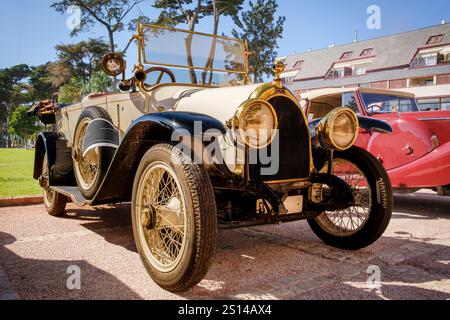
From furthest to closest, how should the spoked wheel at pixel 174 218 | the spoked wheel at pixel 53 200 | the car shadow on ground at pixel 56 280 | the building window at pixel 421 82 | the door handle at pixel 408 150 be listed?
1. the building window at pixel 421 82
2. the door handle at pixel 408 150
3. the spoked wheel at pixel 53 200
4. the car shadow on ground at pixel 56 280
5. the spoked wheel at pixel 174 218

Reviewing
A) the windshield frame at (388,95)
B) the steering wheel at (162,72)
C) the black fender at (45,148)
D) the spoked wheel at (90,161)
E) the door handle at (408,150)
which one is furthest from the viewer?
the windshield frame at (388,95)

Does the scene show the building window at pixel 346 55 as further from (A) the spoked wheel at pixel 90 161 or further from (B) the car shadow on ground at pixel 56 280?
(B) the car shadow on ground at pixel 56 280

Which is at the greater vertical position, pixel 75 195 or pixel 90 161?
pixel 90 161

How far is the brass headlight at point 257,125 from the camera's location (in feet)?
7.18

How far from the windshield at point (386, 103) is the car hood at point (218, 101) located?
132 inches

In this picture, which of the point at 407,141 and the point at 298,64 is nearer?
the point at 407,141

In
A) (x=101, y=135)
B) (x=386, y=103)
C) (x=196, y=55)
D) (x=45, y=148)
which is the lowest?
(x=45, y=148)

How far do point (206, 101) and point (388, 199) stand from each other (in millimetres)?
1668

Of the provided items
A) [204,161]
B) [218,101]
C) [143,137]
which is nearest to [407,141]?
[218,101]

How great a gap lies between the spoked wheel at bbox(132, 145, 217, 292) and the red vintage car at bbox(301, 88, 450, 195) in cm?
255

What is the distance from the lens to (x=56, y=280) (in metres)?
2.32

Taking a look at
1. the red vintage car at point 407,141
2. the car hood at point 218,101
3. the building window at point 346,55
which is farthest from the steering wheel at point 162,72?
the building window at point 346,55

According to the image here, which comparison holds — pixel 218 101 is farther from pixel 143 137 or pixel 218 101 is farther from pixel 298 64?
pixel 298 64

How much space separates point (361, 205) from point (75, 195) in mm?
2649
